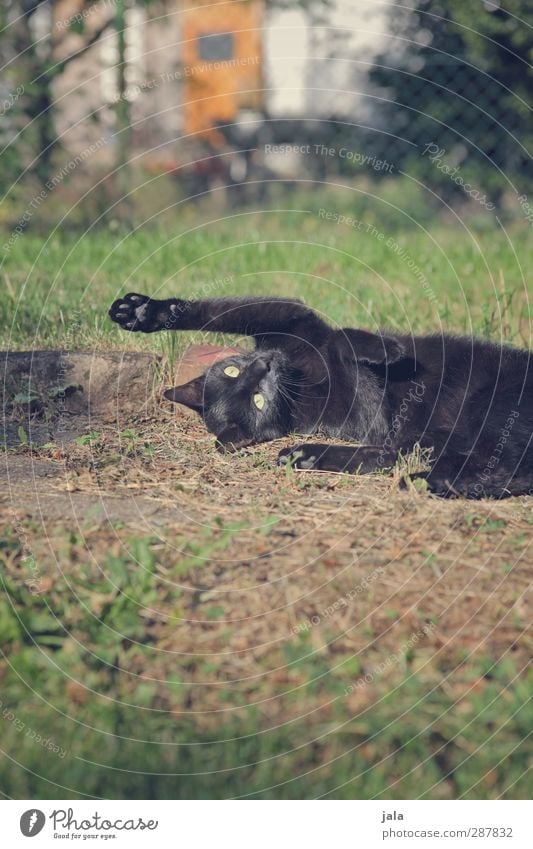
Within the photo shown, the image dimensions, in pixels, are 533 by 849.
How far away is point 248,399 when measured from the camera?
4.20 metres

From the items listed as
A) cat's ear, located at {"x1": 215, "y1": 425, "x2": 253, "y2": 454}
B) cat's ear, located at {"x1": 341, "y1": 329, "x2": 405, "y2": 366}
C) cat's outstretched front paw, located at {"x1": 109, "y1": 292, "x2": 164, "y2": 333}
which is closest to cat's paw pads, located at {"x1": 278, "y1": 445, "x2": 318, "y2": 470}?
cat's ear, located at {"x1": 215, "y1": 425, "x2": 253, "y2": 454}

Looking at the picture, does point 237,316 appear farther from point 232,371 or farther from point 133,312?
point 133,312

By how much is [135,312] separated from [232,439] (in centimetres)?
72

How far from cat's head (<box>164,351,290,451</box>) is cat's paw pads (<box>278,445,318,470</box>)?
0.36m

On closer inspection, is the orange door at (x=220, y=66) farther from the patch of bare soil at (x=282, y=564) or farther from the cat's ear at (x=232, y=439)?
the patch of bare soil at (x=282, y=564)

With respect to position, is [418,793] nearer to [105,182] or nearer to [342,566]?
[342,566]

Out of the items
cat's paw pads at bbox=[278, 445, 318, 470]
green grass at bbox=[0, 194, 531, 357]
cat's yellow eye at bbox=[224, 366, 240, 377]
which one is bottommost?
cat's paw pads at bbox=[278, 445, 318, 470]

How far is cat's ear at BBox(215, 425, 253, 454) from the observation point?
13.2 feet

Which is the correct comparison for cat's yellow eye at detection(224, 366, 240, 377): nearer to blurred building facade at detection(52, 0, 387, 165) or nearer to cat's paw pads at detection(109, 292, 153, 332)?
cat's paw pads at detection(109, 292, 153, 332)

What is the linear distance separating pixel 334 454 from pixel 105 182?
6305mm

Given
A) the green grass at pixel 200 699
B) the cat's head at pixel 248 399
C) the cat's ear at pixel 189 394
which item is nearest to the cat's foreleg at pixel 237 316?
the cat's head at pixel 248 399

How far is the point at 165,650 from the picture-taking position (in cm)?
259

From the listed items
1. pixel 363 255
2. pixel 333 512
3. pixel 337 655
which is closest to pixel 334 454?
pixel 333 512

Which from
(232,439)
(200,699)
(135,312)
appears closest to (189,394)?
(232,439)
